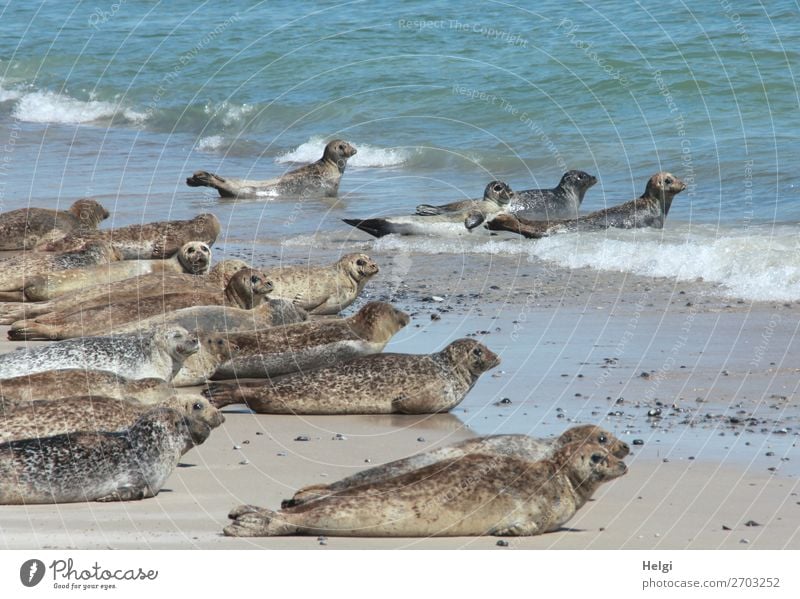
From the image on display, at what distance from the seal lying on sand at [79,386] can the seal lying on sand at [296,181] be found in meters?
10.6

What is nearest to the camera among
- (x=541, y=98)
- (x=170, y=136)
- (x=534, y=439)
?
(x=534, y=439)

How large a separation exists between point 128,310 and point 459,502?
522cm

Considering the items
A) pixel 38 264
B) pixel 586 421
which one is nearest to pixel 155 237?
pixel 38 264

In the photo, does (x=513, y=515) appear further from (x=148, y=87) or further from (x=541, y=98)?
(x=148, y=87)

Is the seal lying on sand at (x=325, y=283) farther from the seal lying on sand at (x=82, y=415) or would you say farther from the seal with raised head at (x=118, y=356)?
the seal lying on sand at (x=82, y=415)

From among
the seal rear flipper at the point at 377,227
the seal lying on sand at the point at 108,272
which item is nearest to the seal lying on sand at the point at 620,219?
the seal rear flipper at the point at 377,227

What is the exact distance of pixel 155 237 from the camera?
14.9m

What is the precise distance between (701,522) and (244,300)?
5.59 meters

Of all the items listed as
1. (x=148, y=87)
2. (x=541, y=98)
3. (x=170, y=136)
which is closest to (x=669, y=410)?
(x=541, y=98)

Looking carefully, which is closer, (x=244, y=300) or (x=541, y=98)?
(x=244, y=300)

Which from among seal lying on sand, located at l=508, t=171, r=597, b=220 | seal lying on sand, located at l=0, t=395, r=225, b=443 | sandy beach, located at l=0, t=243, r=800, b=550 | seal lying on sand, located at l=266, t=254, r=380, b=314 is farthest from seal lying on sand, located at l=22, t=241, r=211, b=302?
seal lying on sand, located at l=508, t=171, r=597, b=220

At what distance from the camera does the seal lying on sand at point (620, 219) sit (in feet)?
52.0

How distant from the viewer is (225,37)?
108 feet

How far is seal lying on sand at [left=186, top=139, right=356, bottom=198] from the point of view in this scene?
19.4 m
